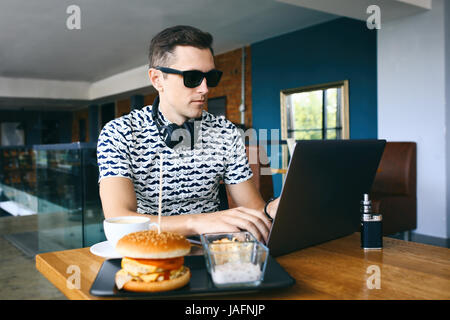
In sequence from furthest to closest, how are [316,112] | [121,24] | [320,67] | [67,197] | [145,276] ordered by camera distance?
[316,112] → [320,67] → [121,24] → [67,197] → [145,276]

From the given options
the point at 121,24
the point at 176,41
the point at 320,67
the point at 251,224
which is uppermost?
the point at 121,24

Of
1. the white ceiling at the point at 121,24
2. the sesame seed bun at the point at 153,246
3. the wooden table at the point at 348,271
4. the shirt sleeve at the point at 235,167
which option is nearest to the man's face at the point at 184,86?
the shirt sleeve at the point at 235,167

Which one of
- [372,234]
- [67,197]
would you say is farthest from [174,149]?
[67,197]

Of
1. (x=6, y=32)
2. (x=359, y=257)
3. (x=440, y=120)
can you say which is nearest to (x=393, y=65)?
(x=440, y=120)

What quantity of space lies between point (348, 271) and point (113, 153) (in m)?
0.77

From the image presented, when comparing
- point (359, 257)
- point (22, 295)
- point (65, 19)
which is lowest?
point (22, 295)

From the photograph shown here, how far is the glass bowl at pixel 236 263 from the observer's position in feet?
2.20

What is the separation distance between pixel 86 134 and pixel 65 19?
29.5 feet

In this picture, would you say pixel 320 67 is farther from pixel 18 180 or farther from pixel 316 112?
pixel 18 180

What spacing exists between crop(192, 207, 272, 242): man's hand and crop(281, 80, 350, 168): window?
4.36 metres

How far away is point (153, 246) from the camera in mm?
683
